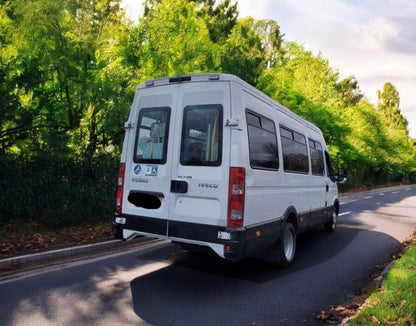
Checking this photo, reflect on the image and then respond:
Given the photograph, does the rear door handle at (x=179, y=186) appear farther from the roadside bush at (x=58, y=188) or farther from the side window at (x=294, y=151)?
the roadside bush at (x=58, y=188)

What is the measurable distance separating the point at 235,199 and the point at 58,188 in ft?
18.8

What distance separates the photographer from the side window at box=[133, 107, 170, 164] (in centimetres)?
553

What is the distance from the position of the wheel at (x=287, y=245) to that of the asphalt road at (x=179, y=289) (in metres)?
0.19

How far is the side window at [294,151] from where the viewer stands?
6.61 m

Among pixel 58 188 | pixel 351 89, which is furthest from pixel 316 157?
pixel 351 89

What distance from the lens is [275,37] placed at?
143ft

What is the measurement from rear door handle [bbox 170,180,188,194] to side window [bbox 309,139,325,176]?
165 inches

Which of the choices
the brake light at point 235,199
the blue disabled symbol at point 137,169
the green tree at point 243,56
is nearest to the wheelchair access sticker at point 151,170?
the blue disabled symbol at point 137,169

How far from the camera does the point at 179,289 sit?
Answer: 17.1 feet

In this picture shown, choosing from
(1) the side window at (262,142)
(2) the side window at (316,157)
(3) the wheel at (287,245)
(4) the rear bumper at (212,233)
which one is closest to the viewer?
(4) the rear bumper at (212,233)

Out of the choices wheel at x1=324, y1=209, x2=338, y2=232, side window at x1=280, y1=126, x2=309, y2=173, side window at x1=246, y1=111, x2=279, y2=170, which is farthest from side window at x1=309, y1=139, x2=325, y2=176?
side window at x1=246, y1=111, x2=279, y2=170

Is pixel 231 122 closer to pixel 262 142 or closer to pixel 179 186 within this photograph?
pixel 262 142

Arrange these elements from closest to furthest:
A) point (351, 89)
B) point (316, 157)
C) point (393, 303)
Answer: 1. point (393, 303)
2. point (316, 157)
3. point (351, 89)

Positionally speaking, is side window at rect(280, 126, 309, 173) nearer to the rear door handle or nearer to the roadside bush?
A: the rear door handle
